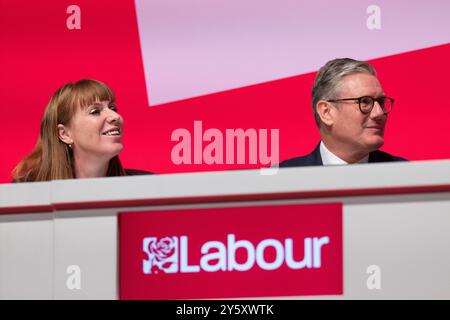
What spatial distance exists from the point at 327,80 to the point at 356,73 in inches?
3.8

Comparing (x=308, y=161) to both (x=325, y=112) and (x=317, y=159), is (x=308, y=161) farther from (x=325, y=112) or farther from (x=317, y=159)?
(x=325, y=112)

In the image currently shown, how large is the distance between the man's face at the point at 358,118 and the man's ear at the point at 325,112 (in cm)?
2

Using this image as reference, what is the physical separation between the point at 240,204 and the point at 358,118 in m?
0.99

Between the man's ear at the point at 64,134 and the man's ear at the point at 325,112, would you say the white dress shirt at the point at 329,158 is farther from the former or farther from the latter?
the man's ear at the point at 64,134

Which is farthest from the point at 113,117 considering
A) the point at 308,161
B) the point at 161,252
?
the point at 161,252

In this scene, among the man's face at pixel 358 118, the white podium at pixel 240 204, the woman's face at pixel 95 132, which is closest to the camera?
the white podium at pixel 240 204

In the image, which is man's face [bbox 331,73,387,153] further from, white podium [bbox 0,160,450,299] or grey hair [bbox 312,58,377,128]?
white podium [bbox 0,160,450,299]

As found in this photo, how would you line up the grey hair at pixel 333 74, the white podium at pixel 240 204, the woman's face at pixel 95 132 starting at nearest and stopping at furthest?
the white podium at pixel 240 204 → the woman's face at pixel 95 132 → the grey hair at pixel 333 74

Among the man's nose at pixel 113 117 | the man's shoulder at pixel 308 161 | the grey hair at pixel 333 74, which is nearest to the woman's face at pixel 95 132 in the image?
the man's nose at pixel 113 117

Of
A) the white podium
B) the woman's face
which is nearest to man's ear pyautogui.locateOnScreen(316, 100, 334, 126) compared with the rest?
the woman's face

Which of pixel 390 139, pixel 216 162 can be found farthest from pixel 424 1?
pixel 216 162

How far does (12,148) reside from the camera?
3.37 meters

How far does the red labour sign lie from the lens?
1.53 meters

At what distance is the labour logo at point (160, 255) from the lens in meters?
1.60
